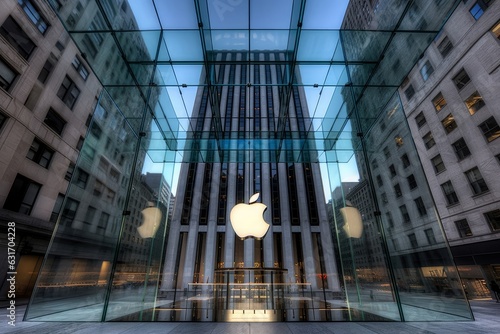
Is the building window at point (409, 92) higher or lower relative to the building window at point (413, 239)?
higher

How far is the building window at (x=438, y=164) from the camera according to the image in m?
18.1

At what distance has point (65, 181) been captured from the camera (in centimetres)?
1533

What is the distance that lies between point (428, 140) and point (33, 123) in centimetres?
2940

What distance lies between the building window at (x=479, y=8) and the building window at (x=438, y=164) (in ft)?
32.8

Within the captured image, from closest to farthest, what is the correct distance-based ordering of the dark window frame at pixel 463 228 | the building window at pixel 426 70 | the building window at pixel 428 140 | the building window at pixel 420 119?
the dark window frame at pixel 463 228 → the building window at pixel 426 70 → the building window at pixel 428 140 → the building window at pixel 420 119

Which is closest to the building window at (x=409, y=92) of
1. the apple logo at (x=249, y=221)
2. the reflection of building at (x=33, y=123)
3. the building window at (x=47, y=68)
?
the apple logo at (x=249, y=221)

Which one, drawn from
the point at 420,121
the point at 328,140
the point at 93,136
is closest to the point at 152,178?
the point at 93,136

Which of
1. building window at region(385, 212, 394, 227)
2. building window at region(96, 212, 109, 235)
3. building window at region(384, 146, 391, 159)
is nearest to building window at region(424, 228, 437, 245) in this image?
building window at region(385, 212, 394, 227)

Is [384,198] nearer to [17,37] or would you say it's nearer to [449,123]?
[449,123]

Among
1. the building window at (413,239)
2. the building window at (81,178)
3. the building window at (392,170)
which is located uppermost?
the building window at (392,170)

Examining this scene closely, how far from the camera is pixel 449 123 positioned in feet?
57.5

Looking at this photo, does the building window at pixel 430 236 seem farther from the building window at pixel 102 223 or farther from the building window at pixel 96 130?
the building window at pixel 96 130

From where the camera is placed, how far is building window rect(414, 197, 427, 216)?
17.7 ft

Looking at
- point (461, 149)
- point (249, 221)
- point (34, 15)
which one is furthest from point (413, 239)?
point (34, 15)
